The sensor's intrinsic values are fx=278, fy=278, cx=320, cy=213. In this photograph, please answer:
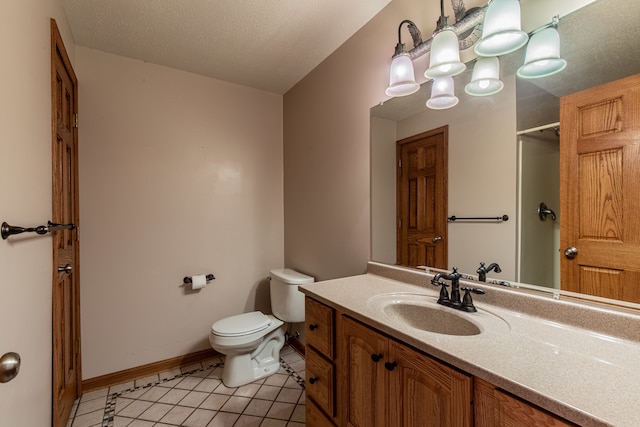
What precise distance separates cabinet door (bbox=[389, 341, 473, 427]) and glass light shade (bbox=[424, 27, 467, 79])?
3.65 feet

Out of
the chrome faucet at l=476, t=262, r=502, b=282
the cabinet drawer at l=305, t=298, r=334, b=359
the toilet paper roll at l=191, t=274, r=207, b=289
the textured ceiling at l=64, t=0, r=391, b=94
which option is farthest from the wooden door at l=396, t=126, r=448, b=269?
the toilet paper roll at l=191, t=274, r=207, b=289

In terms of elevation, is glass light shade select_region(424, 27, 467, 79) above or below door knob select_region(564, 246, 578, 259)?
above

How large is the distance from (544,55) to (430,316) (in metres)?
1.04

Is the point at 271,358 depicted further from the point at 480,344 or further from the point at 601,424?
the point at 601,424

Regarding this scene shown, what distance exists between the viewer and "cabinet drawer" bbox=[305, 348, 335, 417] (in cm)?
121

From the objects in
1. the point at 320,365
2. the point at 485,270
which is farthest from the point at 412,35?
the point at 320,365

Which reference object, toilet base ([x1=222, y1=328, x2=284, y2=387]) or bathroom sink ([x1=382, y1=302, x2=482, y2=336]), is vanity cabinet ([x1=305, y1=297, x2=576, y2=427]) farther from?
toilet base ([x1=222, y1=328, x2=284, y2=387])

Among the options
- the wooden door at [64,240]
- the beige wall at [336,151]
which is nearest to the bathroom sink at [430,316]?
the beige wall at [336,151]

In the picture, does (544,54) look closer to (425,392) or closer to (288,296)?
(425,392)

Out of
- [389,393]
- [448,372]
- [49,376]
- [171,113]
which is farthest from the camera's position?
[171,113]

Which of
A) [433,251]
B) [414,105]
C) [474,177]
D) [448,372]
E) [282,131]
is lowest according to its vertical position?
[448,372]

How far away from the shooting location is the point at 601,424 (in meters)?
0.48

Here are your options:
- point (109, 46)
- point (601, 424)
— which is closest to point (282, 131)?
point (109, 46)

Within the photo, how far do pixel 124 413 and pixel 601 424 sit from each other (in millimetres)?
2221
